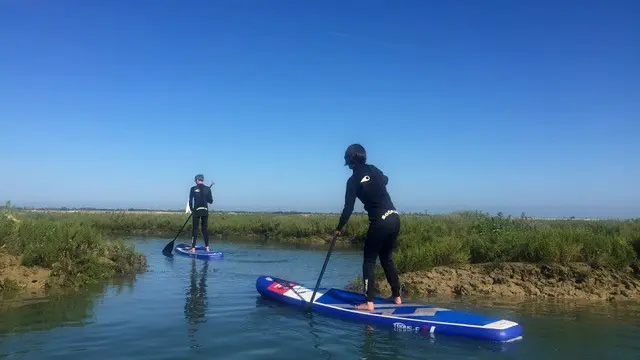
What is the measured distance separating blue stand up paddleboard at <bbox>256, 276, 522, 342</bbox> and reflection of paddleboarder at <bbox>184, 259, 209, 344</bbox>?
116cm

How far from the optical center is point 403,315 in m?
7.01

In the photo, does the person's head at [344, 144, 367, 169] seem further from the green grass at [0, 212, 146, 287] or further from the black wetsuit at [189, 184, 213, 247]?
the black wetsuit at [189, 184, 213, 247]

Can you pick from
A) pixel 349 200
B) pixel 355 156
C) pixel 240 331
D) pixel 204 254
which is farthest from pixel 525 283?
pixel 204 254

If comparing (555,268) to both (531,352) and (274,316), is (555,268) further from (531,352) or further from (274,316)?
(274,316)

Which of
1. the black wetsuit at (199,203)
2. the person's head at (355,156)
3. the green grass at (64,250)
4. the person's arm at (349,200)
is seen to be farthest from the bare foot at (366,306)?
Answer: the black wetsuit at (199,203)

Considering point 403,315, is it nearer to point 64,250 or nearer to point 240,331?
point 240,331

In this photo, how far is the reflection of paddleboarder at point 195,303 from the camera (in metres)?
7.00

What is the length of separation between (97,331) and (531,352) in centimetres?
535

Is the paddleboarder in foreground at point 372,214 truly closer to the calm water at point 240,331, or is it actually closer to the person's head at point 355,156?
the person's head at point 355,156

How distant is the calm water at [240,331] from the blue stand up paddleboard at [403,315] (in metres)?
0.17

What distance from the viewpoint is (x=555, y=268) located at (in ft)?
33.6

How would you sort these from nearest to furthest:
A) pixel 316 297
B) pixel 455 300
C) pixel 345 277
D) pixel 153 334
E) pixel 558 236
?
1. pixel 153 334
2. pixel 316 297
3. pixel 455 300
4. pixel 558 236
5. pixel 345 277

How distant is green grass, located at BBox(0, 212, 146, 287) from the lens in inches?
370

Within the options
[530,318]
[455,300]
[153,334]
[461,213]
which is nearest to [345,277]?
[455,300]
